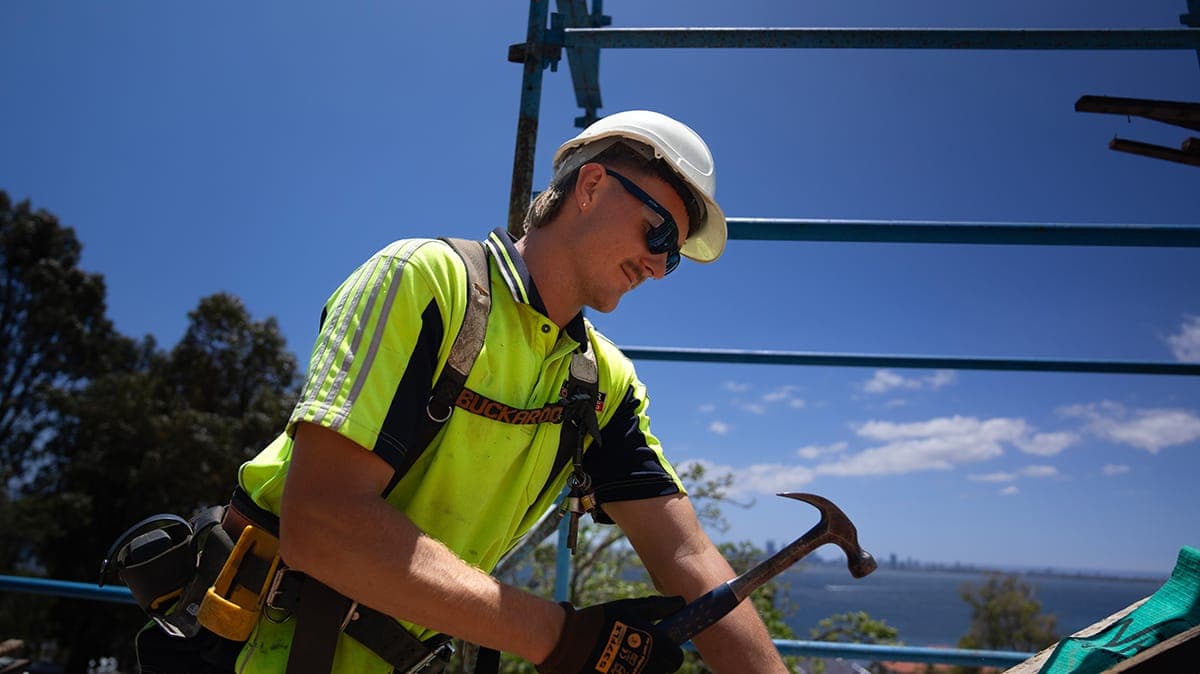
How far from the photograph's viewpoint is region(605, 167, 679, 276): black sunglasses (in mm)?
2047

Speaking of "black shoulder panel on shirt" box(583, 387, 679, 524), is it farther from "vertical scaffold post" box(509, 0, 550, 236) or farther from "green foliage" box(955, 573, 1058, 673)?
"green foliage" box(955, 573, 1058, 673)

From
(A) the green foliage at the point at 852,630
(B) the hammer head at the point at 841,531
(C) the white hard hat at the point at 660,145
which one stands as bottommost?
(A) the green foliage at the point at 852,630

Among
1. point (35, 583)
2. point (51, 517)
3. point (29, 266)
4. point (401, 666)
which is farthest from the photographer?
point (29, 266)

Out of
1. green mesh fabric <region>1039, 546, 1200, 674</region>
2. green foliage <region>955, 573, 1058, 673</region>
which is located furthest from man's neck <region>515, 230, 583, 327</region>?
green foliage <region>955, 573, 1058, 673</region>

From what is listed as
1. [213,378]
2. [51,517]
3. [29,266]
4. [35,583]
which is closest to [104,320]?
[29,266]

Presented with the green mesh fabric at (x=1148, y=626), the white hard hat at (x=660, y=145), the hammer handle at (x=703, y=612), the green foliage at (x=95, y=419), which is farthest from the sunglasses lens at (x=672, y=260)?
the green foliage at (x=95, y=419)

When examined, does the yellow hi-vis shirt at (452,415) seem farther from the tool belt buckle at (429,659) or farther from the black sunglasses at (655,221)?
the black sunglasses at (655,221)

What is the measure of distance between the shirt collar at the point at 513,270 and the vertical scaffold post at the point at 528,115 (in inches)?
32.9

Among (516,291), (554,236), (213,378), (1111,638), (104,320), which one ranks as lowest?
(1111,638)

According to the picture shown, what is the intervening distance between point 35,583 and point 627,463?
3.15 m

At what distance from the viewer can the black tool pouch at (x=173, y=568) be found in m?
1.75

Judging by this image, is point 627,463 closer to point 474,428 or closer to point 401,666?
point 474,428

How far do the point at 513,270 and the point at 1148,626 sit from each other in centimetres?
154

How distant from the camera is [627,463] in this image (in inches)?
87.4
